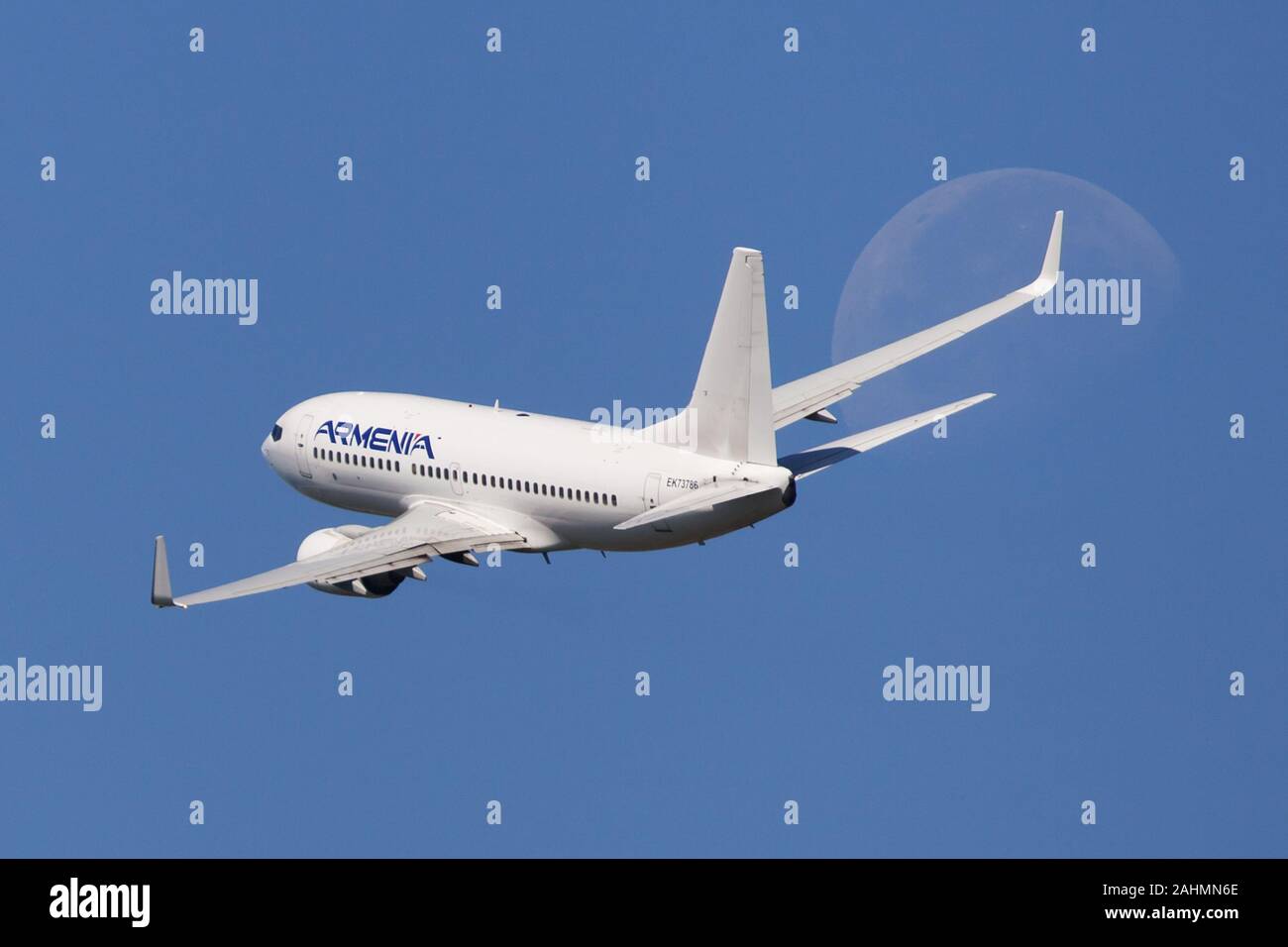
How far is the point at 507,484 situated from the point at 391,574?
466cm

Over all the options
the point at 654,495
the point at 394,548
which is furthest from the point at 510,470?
the point at 654,495

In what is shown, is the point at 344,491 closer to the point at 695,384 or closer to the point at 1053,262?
the point at 695,384

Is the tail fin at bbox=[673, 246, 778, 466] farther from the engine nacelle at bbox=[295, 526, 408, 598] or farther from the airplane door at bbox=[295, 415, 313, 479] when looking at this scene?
the airplane door at bbox=[295, 415, 313, 479]

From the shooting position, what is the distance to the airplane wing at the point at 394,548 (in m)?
96.2

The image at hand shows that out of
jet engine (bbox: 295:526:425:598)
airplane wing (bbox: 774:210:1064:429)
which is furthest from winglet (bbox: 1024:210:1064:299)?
jet engine (bbox: 295:526:425:598)

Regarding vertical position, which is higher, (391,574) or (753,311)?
(753,311)

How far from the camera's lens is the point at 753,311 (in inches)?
3676

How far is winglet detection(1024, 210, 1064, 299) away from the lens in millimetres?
110000

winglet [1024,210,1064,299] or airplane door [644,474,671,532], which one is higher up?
winglet [1024,210,1064,299]

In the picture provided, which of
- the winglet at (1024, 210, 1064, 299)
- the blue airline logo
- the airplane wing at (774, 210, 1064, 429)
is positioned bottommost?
the blue airline logo

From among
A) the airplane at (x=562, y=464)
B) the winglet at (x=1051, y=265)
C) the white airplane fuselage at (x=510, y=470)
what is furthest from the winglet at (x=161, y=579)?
the winglet at (x=1051, y=265)

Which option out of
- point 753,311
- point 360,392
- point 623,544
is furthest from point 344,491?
point 753,311

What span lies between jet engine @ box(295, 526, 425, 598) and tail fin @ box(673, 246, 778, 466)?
35.1ft

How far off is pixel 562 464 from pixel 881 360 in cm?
1329
